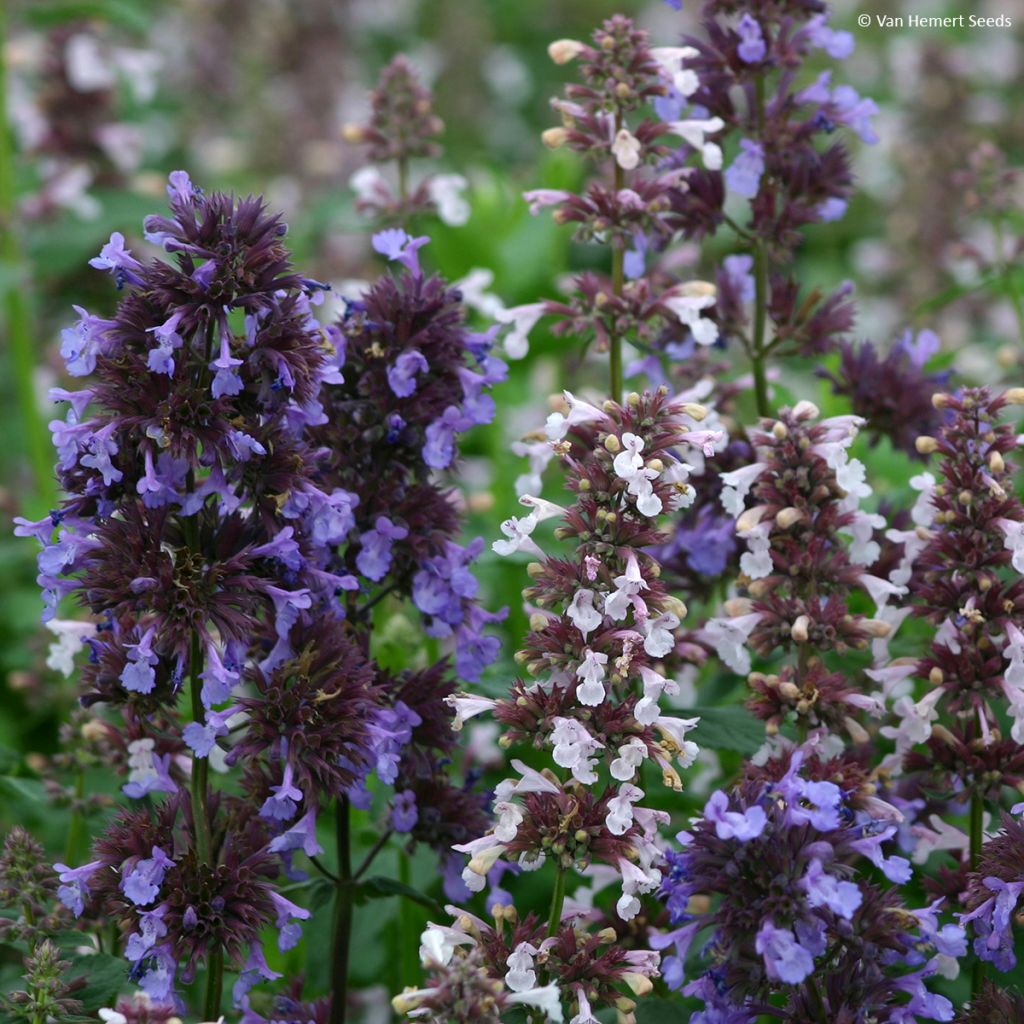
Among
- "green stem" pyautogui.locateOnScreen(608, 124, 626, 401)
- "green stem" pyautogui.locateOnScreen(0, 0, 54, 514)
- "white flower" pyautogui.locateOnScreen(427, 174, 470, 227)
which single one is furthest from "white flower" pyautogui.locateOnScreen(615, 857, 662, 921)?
"green stem" pyautogui.locateOnScreen(0, 0, 54, 514)

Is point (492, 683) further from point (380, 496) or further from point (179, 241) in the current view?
point (179, 241)

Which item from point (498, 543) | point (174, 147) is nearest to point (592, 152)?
point (498, 543)

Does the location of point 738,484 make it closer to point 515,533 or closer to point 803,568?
point 803,568

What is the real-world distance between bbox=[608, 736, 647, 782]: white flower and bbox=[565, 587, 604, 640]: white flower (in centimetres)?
21

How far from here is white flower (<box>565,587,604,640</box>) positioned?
8.08ft

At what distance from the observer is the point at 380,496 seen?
289 cm

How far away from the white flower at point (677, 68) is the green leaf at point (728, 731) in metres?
1.35

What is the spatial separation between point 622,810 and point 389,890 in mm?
638

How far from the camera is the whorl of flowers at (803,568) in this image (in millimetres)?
2756

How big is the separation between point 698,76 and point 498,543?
1.44m

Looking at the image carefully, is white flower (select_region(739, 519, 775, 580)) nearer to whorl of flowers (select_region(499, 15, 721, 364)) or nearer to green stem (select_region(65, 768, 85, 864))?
whorl of flowers (select_region(499, 15, 721, 364))

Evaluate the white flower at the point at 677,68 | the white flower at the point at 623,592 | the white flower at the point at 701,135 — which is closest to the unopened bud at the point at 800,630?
the white flower at the point at 623,592

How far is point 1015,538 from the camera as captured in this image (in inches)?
106

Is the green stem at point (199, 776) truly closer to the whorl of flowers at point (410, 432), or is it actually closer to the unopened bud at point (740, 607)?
the whorl of flowers at point (410, 432)
